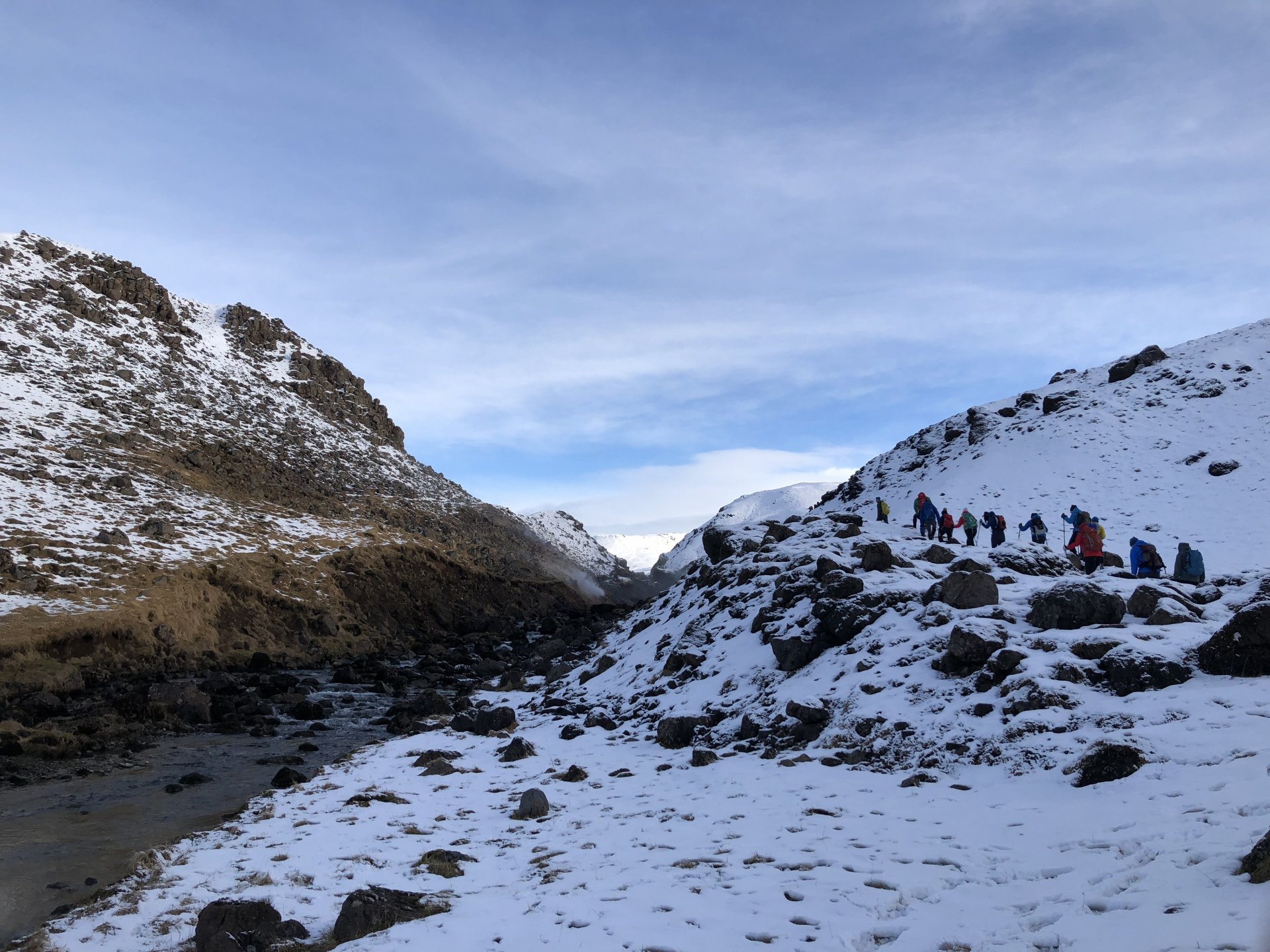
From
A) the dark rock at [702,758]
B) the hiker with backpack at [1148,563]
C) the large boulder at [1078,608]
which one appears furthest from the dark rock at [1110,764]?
the hiker with backpack at [1148,563]

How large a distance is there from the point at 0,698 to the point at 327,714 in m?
8.64

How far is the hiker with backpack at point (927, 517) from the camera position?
27.7 metres

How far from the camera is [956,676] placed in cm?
1333

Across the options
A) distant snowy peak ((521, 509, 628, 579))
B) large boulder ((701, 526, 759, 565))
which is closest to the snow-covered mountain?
distant snowy peak ((521, 509, 628, 579))

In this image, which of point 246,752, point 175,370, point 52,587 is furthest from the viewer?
point 175,370

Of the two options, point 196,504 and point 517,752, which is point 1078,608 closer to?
point 517,752

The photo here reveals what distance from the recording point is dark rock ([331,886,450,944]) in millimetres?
7602

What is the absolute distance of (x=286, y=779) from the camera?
15180 mm

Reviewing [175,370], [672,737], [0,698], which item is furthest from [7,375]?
[672,737]

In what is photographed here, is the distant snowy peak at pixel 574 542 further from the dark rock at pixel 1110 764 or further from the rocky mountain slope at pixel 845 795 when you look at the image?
the dark rock at pixel 1110 764

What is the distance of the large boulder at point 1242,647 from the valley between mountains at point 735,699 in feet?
0.15

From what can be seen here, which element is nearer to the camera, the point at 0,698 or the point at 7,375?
the point at 0,698

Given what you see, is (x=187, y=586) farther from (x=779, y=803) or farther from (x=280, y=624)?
(x=779, y=803)

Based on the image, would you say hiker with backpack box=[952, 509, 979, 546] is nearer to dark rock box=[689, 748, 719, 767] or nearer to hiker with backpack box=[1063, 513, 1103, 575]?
hiker with backpack box=[1063, 513, 1103, 575]
